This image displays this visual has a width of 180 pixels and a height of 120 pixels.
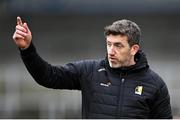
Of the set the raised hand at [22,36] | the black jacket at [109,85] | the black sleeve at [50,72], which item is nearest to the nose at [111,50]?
the black jacket at [109,85]

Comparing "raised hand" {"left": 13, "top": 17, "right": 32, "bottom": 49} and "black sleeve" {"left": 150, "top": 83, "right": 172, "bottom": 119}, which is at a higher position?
"raised hand" {"left": 13, "top": 17, "right": 32, "bottom": 49}

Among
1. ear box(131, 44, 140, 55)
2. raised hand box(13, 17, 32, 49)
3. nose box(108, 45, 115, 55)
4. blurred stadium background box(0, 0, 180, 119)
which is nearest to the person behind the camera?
raised hand box(13, 17, 32, 49)

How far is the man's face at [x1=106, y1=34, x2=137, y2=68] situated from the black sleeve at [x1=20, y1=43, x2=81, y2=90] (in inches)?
10.2

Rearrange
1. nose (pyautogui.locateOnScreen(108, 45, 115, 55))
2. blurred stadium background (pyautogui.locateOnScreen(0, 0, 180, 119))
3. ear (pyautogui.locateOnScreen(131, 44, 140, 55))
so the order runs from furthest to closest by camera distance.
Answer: blurred stadium background (pyautogui.locateOnScreen(0, 0, 180, 119)) → ear (pyautogui.locateOnScreen(131, 44, 140, 55)) → nose (pyautogui.locateOnScreen(108, 45, 115, 55))

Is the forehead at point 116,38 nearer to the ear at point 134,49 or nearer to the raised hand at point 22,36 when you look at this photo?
the ear at point 134,49

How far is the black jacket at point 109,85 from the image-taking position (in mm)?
3939

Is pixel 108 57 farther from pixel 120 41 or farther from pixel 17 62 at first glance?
pixel 17 62


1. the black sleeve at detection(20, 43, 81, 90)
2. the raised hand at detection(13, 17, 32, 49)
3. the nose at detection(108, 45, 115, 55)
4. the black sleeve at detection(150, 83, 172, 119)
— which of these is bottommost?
the black sleeve at detection(150, 83, 172, 119)

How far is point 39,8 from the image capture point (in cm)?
1534

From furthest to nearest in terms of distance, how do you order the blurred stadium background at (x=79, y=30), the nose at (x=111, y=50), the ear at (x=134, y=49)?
the blurred stadium background at (x=79, y=30)
the ear at (x=134, y=49)
the nose at (x=111, y=50)

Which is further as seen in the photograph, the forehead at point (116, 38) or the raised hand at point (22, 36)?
the forehead at point (116, 38)

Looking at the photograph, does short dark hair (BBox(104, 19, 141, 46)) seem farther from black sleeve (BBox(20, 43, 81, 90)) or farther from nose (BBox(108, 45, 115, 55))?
black sleeve (BBox(20, 43, 81, 90))

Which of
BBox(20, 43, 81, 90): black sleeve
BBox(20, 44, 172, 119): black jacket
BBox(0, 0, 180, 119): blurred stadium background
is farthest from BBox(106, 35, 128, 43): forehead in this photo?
BBox(0, 0, 180, 119): blurred stadium background

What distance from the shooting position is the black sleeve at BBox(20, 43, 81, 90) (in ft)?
12.9
